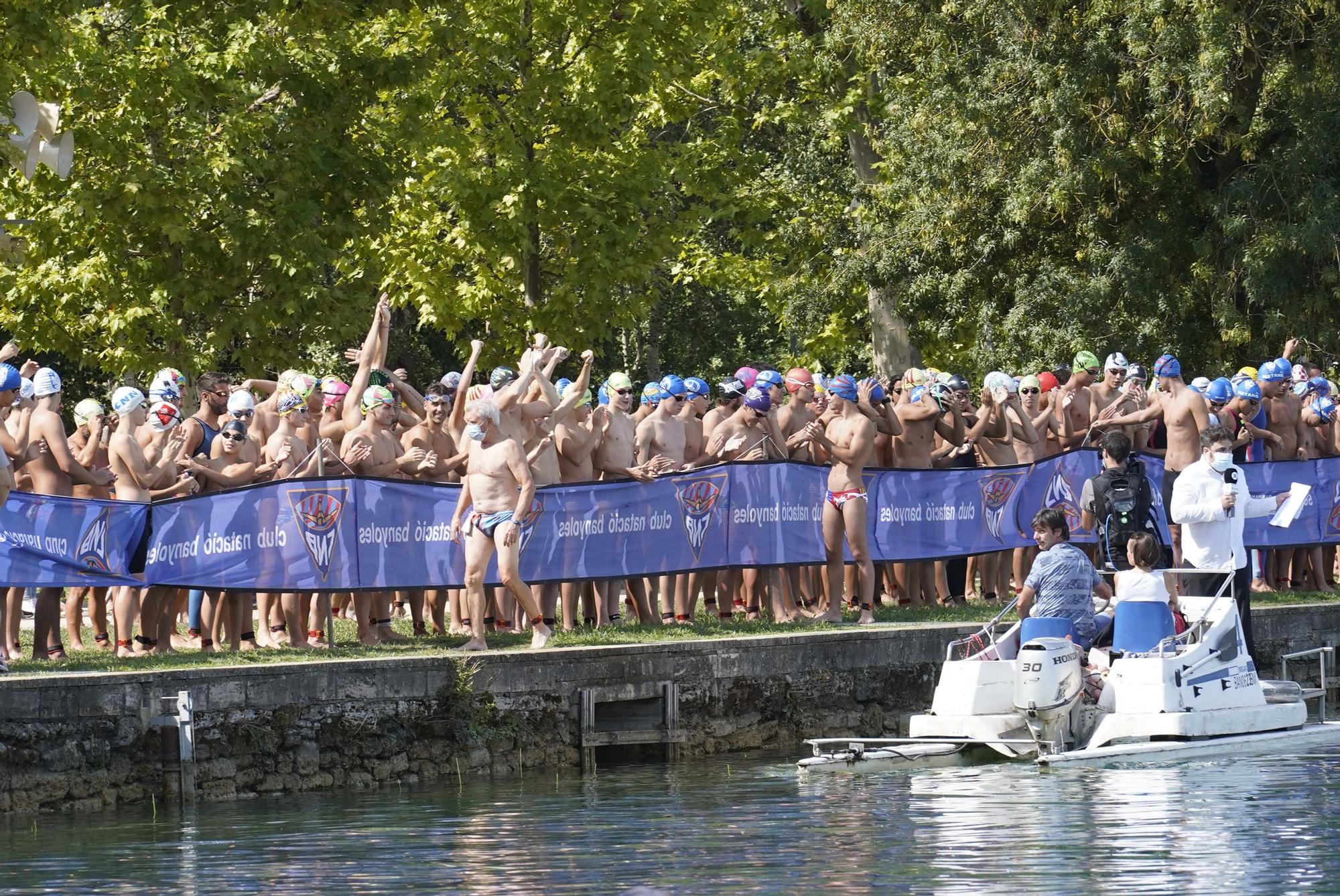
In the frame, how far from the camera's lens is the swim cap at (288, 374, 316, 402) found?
17672mm

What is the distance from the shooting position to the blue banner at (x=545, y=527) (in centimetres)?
1598

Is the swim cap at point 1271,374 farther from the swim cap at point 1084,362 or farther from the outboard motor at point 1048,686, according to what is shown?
the outboard motor at point 1048,686

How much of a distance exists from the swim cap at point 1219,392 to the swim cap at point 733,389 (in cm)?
492

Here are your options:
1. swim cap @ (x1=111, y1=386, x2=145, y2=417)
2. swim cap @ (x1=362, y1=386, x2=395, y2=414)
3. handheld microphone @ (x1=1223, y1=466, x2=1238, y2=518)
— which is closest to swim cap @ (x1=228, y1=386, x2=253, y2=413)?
swim cap @ (x1=362, y1=386, x2=395, y2=414)

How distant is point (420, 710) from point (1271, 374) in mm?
10677

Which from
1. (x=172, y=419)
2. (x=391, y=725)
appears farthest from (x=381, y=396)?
(x=391, y=725)

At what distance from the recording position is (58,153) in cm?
1617

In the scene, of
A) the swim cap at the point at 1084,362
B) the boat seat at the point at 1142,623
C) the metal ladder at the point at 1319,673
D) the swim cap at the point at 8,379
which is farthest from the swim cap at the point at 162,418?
the swim cap at the point at 1084,362

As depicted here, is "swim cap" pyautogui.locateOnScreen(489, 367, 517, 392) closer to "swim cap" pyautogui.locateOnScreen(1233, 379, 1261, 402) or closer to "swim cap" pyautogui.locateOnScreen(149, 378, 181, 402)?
"swim cap" pyautogui.locateOnScreen(149, 378, 181, 402)

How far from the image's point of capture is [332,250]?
24516 mm

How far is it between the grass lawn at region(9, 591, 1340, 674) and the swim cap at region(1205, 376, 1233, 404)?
6.66 feet

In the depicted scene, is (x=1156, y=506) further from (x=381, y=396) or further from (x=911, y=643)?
(x=381, y=396)

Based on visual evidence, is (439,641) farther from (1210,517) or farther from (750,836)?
(1210,517)

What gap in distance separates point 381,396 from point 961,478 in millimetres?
5941
